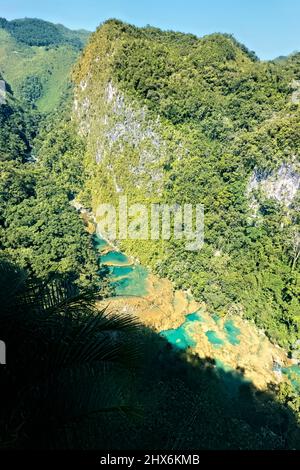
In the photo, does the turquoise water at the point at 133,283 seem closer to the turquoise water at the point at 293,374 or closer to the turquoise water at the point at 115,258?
the turquoise water at the point at 115,258

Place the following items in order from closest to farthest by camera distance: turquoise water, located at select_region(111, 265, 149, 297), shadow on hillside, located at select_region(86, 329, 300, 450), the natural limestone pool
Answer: shadow on hillside, located at select_region(86, 329, 300, 450)
the natural limestone pool
turquoise water, located at select_region(111, 265, 149, 297)

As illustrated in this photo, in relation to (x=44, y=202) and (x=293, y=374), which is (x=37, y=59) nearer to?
(x=44, y=202)

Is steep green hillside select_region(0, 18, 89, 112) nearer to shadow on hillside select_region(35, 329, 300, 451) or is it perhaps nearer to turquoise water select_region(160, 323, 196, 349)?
turquoise water select_region(160, 323, 196, 349)

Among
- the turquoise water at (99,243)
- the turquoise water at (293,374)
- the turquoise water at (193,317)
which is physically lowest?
the turquoise water at (293,374)

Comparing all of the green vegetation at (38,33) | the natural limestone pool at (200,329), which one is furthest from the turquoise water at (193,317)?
the green vegetation at (38,33)

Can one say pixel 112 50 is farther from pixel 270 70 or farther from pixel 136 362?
pixel 136 362

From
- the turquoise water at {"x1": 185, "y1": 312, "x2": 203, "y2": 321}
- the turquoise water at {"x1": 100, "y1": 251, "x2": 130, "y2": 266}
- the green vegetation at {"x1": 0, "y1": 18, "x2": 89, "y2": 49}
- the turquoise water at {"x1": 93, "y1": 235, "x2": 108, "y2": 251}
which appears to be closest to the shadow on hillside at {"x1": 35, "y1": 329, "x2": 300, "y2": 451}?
the turquoise water at {"x1": 185, "y1": 312, "x2": 203, "y2": 321}
